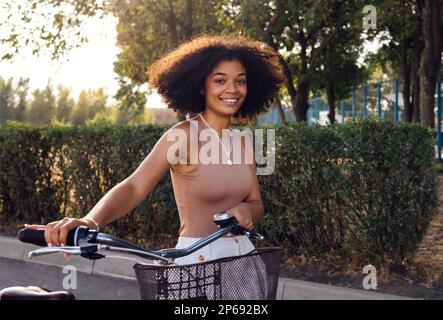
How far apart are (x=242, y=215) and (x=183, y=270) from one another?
16.0 inches

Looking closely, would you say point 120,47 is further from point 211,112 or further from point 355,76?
point 211,112

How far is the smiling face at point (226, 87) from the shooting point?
266cm

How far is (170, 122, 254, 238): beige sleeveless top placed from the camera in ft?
8.17

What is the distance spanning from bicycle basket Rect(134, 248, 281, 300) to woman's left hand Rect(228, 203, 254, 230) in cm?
11

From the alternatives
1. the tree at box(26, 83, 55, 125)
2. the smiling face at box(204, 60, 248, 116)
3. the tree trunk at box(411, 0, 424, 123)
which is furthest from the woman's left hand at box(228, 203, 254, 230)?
the tree at box(26, 83, 55, 125)

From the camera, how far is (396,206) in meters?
6.01

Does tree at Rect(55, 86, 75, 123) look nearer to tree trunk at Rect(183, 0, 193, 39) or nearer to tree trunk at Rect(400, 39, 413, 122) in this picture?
tree trunk at Rect(400, 39, 413, 122)

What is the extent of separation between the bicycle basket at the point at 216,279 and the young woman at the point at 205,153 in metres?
0.15

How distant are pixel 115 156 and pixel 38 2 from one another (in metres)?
6.00

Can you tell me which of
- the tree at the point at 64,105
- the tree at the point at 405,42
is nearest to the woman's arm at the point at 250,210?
the tree at the point at 405,42

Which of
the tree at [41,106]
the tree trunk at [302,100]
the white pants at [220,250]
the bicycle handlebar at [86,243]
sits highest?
the tree at [41,106]

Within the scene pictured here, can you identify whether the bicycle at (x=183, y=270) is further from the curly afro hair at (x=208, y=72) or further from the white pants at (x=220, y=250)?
the curly afro hair at (x=208, y=72)
